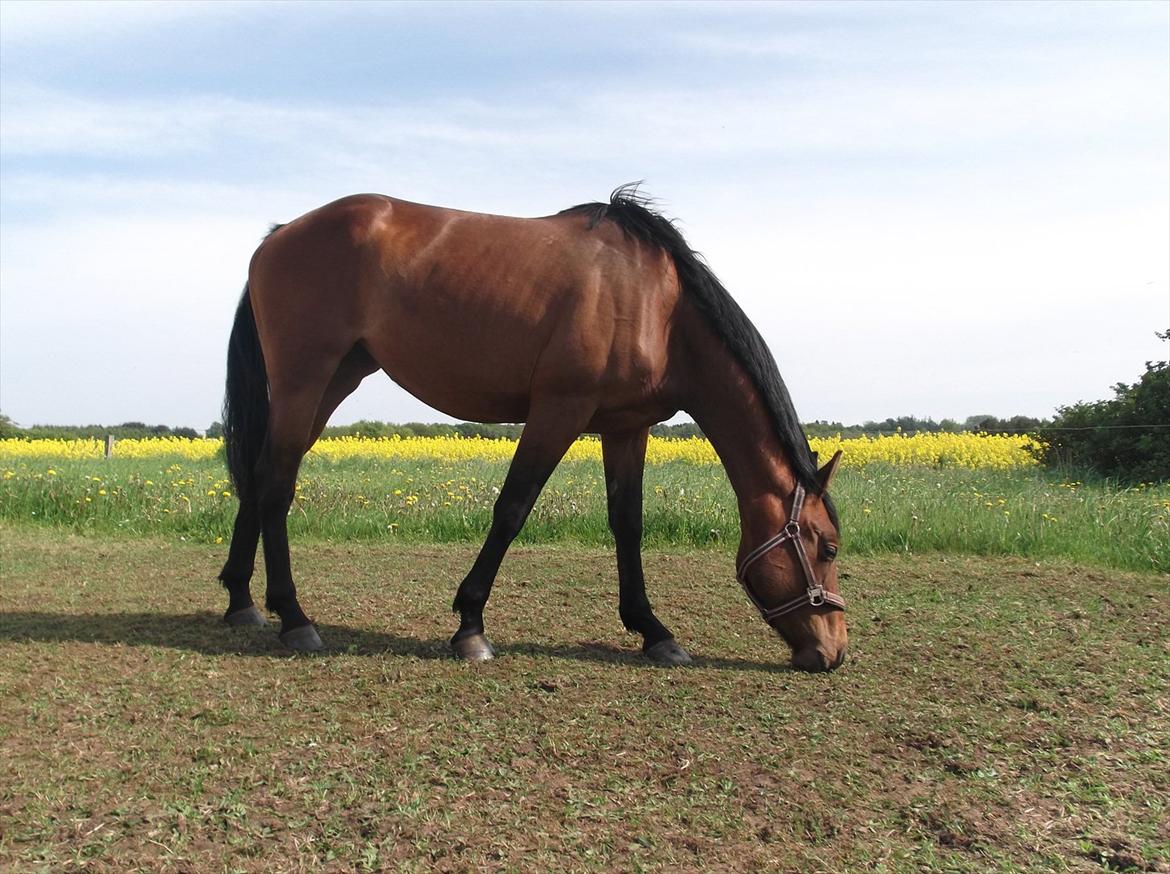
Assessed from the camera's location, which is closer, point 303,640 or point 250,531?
point 303,640

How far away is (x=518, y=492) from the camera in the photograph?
4781 mm

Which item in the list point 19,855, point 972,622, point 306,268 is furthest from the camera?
point 972,622

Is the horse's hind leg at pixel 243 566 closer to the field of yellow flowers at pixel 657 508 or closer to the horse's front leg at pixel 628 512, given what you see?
the horse's front leg at pixel 628 512

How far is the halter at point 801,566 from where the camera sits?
4.59 metres

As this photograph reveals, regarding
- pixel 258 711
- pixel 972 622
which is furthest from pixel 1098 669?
pixel 258 711

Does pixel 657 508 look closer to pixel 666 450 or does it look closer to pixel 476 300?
pixel 476 300

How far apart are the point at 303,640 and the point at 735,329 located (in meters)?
2.71

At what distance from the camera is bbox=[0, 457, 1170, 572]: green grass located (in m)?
8.59

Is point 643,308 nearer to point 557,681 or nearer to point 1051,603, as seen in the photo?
point 557,681

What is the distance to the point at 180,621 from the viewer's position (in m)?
5.64

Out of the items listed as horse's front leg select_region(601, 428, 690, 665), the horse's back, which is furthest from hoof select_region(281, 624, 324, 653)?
horse's front leg select_region(601, 428, 690, 665)

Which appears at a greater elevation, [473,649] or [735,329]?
[735,329]

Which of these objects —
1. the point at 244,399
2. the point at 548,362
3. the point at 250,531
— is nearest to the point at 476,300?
the point at 548,362

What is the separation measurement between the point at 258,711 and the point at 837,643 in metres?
2.64
